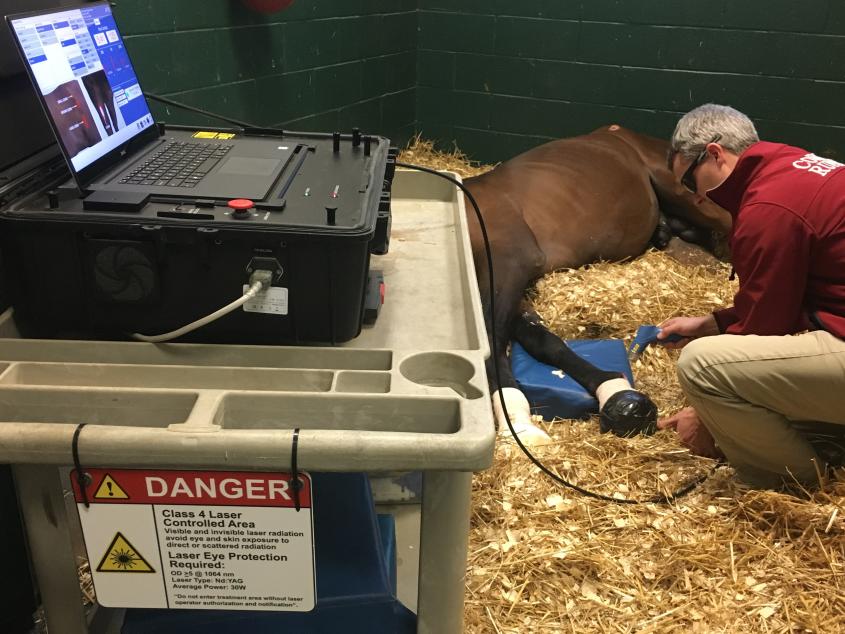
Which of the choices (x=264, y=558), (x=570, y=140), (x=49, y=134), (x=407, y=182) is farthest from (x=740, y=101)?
(x=264, y=558)

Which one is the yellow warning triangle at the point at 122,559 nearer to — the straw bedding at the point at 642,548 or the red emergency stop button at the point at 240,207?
the red emergency stop button at the point at 240,207

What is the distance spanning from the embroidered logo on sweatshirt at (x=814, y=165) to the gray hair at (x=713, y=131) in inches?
9.5

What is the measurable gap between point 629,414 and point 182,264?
1.60 metres

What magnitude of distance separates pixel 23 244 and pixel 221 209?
282 millimetres

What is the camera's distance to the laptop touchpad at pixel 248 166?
1335 millimetres

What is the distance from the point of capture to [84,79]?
4.26 feet

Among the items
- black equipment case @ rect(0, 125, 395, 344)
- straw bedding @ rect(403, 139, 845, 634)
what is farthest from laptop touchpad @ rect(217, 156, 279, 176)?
straw bedding @ rect(403, 139, 845, 634)

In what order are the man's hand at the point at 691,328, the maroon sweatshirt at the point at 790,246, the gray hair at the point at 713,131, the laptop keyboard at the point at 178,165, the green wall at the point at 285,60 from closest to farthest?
the laptop keyboard at the point at 178,165
the maroon sweatshirt at the point at 790,246
the gray hair at the point at 713,131
the man's hand at the point at 691,328
the green wall at the point at 285,60

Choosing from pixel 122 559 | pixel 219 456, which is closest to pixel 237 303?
pixel 219 456

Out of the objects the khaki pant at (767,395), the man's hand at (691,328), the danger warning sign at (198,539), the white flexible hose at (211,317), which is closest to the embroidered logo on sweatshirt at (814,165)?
the khaki pant at (767,395)

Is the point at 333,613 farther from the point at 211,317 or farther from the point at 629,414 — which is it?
the point at 629,414

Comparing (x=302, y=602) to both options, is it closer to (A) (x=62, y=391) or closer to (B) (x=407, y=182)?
(A) (x=62, y=391)

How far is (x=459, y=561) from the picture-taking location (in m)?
1.05

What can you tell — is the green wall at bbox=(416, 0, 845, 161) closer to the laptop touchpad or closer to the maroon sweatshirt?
the maroon sweatshirt
